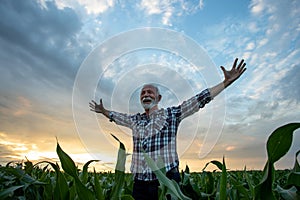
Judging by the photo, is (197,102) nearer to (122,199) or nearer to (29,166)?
(29,166)

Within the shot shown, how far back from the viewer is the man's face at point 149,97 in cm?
374

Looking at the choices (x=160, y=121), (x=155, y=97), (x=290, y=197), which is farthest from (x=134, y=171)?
(x=290, y=197)

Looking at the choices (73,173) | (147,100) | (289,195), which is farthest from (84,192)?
(147,100)

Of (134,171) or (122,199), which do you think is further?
(134,171)

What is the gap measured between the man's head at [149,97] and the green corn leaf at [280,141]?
2.87 meters

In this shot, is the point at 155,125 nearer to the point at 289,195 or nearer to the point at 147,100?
the point at 147,100

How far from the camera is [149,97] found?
376 centimetres

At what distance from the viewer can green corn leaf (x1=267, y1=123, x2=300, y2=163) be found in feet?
2.79

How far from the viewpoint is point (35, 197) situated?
1.62 metres

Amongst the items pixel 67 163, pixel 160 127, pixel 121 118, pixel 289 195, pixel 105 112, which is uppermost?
pixel 105 112

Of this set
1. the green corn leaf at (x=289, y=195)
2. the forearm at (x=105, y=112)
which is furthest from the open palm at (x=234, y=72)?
the green corn leaf at (x=289, y=195)

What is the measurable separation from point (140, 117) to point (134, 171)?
0.85 metres

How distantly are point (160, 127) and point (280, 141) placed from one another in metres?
2.75

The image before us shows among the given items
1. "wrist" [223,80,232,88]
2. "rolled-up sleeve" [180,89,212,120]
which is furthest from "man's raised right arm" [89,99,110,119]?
"wrist" [223,80,232,88]
